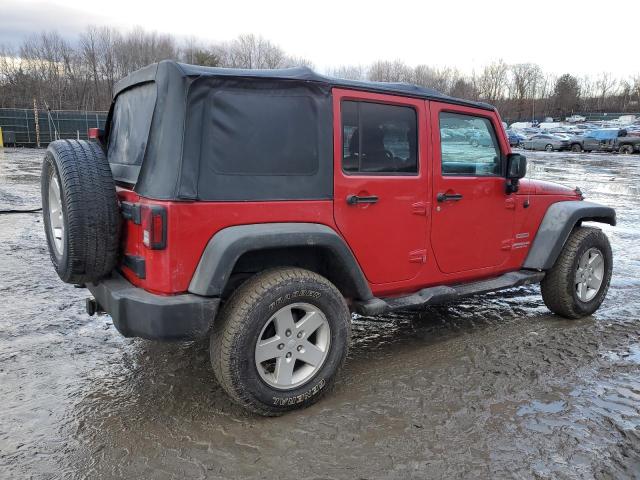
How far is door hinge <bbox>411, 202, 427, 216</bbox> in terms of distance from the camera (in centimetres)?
374

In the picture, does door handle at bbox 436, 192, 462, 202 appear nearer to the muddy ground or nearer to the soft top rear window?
the muddy ground

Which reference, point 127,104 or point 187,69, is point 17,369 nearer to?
point 127,104

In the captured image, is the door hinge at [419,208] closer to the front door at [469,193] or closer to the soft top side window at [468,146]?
the front door at [469,193]

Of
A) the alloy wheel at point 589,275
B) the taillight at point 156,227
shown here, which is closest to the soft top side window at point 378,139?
the taillight at point 156,227

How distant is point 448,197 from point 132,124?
91.1 inches

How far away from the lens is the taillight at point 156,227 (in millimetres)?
2768

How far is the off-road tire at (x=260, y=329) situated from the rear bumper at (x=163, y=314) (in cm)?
15

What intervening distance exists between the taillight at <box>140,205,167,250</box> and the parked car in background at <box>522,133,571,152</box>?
45235 mm

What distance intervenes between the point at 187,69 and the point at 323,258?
144 cm

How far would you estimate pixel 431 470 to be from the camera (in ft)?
8.93

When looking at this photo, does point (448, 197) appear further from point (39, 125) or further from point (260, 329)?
point (39, 125)

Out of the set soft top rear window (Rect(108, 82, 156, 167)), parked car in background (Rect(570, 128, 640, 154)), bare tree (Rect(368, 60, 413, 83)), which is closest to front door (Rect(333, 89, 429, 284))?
soft top rear window (Rect(108, 82, 156, 167))

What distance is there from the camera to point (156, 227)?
2.77 metres

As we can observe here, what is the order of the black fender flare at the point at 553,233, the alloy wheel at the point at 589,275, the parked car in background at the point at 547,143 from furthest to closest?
the parked car in background at the point at 547,143
the alloy wheel at the point at 589,275
the black fender flare at the point at 553,233
